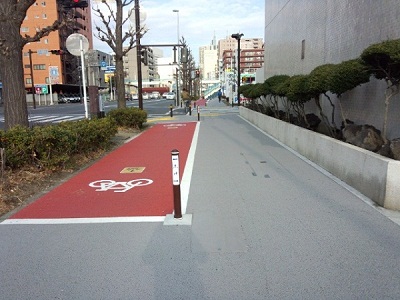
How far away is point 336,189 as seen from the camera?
248 inches

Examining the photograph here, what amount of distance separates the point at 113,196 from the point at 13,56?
4.41 metres

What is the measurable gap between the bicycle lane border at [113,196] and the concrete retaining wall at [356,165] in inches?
117

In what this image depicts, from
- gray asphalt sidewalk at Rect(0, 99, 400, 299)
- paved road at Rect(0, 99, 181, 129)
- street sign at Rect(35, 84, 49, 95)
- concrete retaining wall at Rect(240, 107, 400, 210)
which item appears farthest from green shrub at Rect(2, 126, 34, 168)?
street sign at Rect(35, 84, 49, 95)

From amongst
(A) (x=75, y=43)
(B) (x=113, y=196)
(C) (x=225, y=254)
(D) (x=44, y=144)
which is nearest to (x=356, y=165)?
(C) (x=225, y=254)

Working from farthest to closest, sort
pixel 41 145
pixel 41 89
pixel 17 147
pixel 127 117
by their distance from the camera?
pixel 41 89
pixel 127 117
pixel 41 145
pixel 17 147

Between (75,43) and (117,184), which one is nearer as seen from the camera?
(117,184)

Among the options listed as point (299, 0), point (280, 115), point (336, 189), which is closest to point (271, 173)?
point (336, 189)

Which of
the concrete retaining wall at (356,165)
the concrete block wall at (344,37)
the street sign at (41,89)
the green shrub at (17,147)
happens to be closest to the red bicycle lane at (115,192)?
the green shrub at (17,147)

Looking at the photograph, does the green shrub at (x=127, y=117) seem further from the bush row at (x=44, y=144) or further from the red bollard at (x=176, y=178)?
the red bollard at (x=176, y=178)

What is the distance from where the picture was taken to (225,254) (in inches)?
154

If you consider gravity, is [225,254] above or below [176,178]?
below

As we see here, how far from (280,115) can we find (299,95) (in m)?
6.72

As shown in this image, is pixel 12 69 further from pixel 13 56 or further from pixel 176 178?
pixel 176 178

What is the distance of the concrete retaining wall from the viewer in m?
5.11
